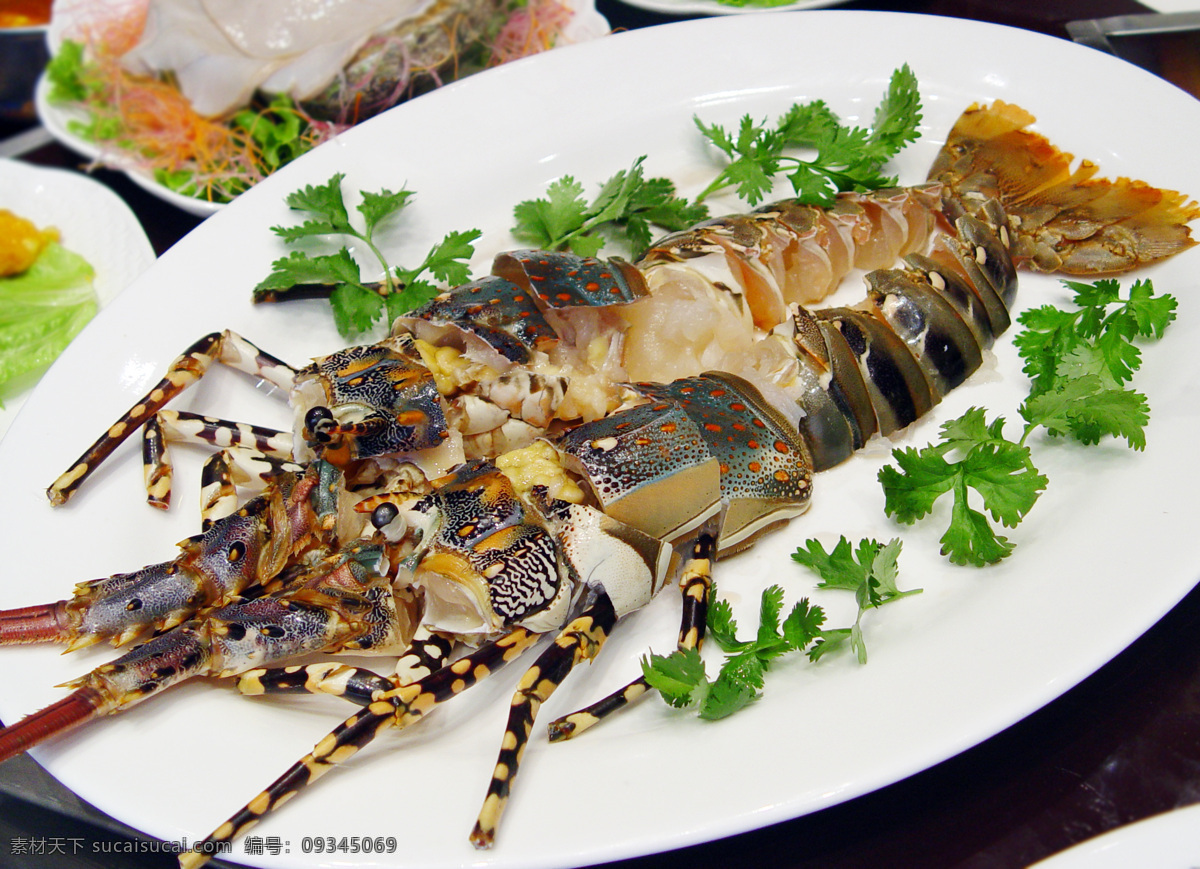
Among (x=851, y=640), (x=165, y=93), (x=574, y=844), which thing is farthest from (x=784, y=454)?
(x=165, y=93)

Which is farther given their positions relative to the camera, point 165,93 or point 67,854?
point 165,93

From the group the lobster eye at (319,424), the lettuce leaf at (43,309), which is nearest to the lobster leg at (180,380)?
the lobster eye at (319,424)

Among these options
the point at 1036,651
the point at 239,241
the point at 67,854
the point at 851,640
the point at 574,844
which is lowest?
the point at 67,854

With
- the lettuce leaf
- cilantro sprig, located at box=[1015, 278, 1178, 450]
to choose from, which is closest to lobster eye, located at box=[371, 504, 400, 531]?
cilantro sprig, located at box=[1015, 278, 1178, 450]

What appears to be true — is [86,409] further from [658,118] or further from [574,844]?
[658,118]

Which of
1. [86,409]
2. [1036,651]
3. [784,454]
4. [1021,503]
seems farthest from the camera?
[86,409]

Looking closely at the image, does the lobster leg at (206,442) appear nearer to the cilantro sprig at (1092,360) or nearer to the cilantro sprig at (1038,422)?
the cilantro sprig at (1038,422)
